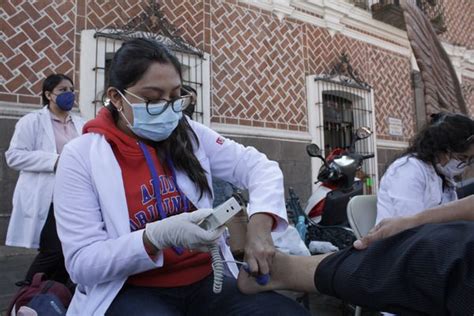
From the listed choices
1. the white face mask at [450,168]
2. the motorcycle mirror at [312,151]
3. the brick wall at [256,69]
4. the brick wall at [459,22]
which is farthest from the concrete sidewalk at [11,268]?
the brick wall at [459,22]

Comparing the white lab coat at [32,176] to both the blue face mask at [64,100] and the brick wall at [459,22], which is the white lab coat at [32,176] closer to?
the blue face mask at [64,100]

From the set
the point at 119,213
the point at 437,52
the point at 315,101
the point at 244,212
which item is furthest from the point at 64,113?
the point at 315,101

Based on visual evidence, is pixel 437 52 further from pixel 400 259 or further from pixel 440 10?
pixel 440 10

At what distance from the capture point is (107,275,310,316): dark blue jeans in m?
1.25

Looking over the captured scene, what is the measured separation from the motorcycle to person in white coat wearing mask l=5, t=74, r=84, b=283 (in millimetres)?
2057

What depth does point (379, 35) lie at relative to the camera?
8625 millimetres

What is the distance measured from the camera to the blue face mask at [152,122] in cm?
148

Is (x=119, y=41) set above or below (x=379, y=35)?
below

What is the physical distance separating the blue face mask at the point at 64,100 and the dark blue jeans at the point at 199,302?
6.94 feet

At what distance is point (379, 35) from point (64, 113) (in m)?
7.36

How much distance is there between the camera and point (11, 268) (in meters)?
3.95

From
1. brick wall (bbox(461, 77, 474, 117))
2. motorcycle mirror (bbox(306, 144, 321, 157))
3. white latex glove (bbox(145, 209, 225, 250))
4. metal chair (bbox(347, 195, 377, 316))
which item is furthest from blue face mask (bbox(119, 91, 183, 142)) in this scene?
brick wall (bbox(461, 77, 474, 117))

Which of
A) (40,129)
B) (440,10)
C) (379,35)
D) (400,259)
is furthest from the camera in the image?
(440,10)

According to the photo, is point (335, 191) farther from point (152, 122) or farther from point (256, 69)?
point (256, 69)
